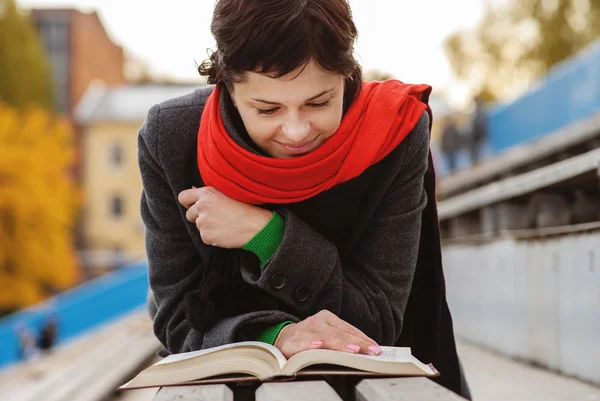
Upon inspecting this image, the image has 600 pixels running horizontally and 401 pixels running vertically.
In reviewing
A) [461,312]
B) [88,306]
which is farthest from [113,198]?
[461,312]

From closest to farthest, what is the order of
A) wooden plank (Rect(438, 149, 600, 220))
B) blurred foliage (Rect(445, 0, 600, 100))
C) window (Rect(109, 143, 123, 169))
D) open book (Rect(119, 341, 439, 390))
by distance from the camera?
open book (Rect(119, 341, 439, 390)), wooden plank (Rect(438, 149, 600, 220)), blurred foliage (Rect(445, 0, 600, 100)), window (Rect(109, 143, 123, 169))

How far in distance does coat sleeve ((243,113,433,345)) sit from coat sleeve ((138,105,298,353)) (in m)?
0.28

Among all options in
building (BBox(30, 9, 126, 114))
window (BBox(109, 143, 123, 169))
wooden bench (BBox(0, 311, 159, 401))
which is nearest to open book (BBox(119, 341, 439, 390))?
wooden bench (BBox(0, 311, 159, 401))

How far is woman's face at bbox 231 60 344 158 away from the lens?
6.97ft

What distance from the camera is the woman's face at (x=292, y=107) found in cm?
212

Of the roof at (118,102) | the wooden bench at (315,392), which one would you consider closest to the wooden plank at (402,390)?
the wooden bench at (315,392)

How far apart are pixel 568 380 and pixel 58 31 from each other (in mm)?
43801

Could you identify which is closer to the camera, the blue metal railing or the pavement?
the pavement

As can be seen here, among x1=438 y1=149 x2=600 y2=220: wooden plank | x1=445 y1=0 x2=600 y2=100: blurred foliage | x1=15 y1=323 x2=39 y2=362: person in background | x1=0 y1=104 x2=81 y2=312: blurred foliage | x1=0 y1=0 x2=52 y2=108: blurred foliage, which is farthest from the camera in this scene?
x1=0 y1=0 x2=52 y2=108: blurred foliage

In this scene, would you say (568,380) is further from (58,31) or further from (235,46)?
(58,31)

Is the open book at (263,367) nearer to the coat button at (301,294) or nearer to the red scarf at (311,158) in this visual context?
the coat button at (301,294)

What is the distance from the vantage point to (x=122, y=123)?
142ft

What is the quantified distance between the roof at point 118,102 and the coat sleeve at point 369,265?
133 ft

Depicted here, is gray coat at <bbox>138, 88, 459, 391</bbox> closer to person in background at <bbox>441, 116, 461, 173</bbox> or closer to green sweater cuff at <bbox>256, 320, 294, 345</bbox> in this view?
green sweater cuff at <bbox>256, 320, 294, 345</bbox>
